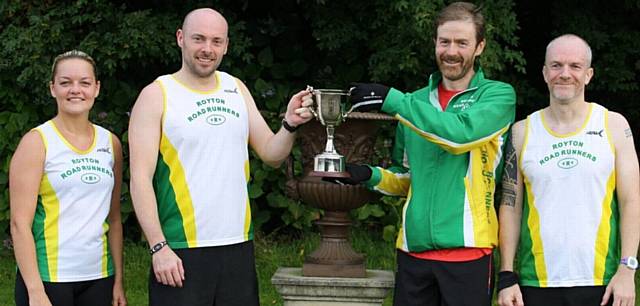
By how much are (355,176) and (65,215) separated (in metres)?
1.18

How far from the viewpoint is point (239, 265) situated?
370 cm

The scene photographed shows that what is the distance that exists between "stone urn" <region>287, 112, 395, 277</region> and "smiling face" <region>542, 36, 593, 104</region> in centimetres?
84

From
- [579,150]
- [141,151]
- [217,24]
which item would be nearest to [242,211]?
[141,151]

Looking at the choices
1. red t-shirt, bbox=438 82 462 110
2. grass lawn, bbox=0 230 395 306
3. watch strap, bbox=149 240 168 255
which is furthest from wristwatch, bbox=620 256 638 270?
grass lawn, bbox=0 230 395 306

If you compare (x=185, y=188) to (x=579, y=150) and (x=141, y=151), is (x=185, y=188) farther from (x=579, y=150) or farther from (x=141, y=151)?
(x=579, y=150)

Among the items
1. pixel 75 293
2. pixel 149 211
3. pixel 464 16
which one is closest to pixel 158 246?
pixel 149 211

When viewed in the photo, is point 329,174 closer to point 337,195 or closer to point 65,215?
point 337,195

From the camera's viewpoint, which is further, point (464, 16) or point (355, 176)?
point (355, 176)

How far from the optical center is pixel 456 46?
366 cm

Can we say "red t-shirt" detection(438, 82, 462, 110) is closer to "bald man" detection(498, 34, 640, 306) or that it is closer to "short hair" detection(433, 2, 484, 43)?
"short hair" detection(433, 2, 484, 43)

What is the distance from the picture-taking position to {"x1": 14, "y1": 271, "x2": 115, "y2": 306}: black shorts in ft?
11.5

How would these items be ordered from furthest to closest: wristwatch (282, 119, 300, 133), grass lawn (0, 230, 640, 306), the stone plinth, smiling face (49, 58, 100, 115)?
grass lawn (0, 230, 640, 306), the stone plinth, wristwatch (282, 119, 300, 133), smiling face (49, 58, 100, 115)

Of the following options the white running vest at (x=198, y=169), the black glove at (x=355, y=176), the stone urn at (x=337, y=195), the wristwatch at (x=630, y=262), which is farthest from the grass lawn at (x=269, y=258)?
the wristwatch at (x=630, y=262)

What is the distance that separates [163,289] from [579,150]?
1.66 m
